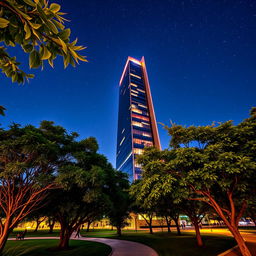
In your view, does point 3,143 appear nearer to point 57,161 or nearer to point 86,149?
point 57,161

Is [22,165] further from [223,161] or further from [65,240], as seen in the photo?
[223,161]

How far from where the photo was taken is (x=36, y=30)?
138 cm

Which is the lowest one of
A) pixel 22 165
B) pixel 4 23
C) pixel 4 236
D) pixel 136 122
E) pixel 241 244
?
pixel 241 244

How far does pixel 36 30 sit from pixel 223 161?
10465mm

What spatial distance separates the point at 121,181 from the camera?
22.5 meters

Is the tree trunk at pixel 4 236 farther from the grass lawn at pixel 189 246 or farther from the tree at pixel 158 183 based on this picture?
the grass lawn at pixel 189 246

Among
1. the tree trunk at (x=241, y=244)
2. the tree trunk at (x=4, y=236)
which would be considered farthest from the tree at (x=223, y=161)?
the tree trunk at (x=4, y=236)

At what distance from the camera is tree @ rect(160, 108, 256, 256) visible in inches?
345

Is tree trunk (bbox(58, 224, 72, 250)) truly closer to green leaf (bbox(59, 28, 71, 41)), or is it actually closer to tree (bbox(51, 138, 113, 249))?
tree (bbox(51, 138, 113, 249))

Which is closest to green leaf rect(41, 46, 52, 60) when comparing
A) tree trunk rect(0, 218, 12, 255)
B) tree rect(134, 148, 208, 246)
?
tree rect(134, 148, 208, 246)

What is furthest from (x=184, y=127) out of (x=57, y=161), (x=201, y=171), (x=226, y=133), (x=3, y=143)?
(x=3, y=143)

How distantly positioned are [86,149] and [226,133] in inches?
539

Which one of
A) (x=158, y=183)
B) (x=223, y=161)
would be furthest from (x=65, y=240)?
(x=223, y=161)

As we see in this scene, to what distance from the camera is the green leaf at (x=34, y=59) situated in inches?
61.3
